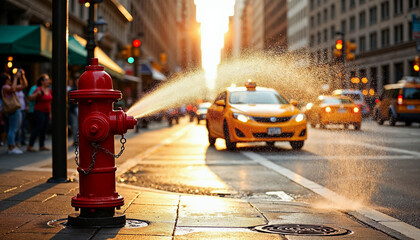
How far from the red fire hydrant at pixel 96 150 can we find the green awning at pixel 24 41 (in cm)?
1298

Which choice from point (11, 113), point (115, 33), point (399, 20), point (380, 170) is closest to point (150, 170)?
point (380, 170)

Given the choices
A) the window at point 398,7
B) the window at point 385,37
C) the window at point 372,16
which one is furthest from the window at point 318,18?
the window at point 398,7

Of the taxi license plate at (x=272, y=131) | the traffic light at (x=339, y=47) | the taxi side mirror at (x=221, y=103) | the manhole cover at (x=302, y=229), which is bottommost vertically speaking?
the manhole cover at (x=302, y=229)

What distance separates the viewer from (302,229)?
540cm

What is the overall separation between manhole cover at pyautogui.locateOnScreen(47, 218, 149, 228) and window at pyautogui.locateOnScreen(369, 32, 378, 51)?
66.0 m

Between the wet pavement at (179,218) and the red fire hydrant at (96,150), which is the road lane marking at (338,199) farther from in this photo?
the red fire hydrant at (96,150)

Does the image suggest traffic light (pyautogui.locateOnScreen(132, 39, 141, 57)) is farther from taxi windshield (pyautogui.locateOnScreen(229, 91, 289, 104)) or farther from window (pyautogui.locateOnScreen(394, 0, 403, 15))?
window (pyautogui.locateOnScreen(394, 0, 403, 15))

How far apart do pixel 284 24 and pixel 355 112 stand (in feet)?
317

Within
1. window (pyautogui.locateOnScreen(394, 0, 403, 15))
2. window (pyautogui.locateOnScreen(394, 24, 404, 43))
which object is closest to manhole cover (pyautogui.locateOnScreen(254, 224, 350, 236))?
window (pyautogui.locateOnScreen(394, 24, 404, 43))

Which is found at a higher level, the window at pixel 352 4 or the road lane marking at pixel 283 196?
the window at pixel 352 4

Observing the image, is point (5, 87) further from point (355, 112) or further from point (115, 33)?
point (115, 33)

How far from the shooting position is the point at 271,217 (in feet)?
19.5

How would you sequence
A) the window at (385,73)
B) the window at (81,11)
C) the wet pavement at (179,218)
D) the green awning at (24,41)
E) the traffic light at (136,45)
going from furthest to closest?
the window at (385,73) < the window at (81,11) < the traffic light at (136,45) < the green awning at (24,41) < the wet pavement at (179,218)

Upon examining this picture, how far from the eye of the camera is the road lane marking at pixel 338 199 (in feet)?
18.3
